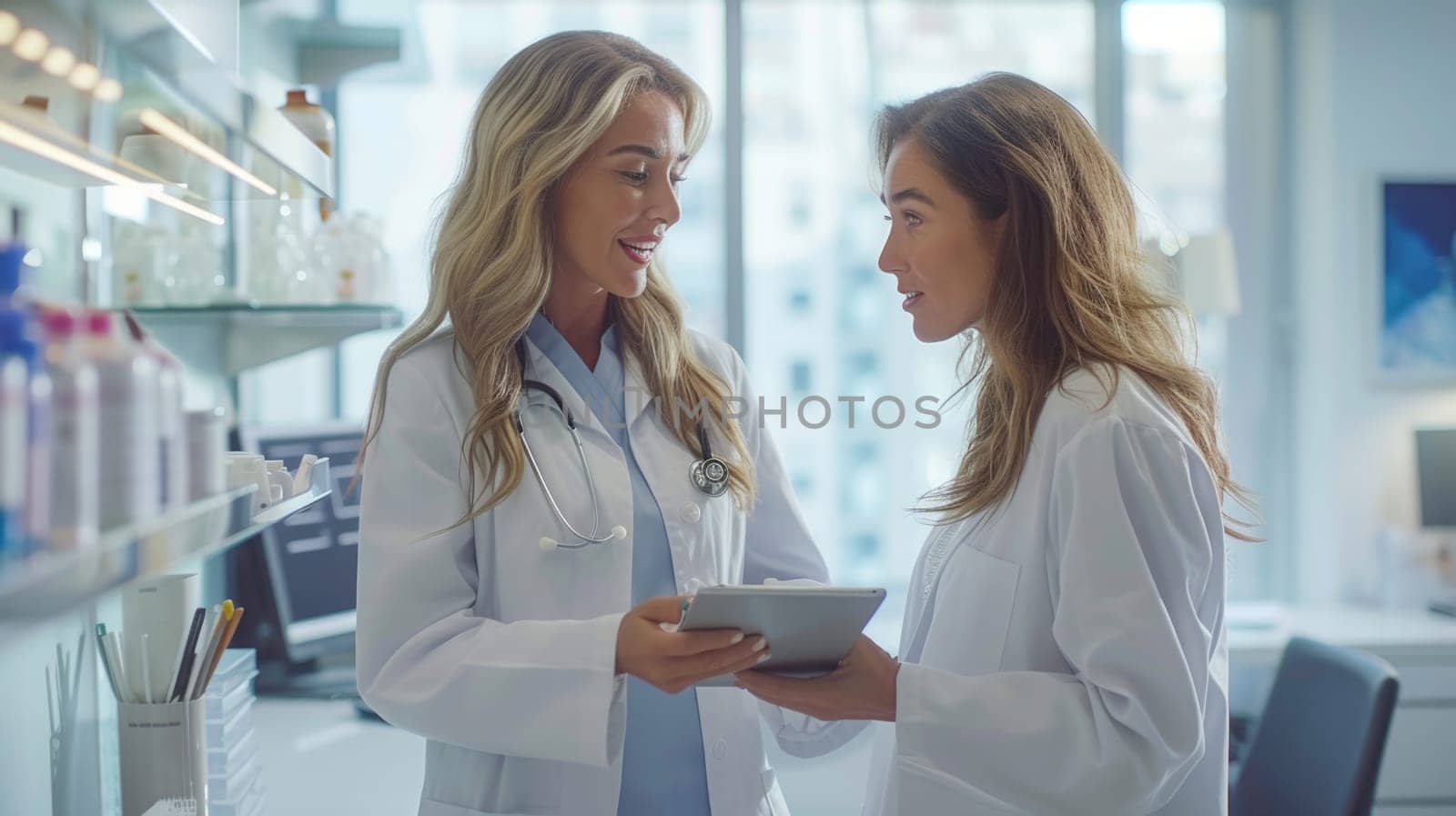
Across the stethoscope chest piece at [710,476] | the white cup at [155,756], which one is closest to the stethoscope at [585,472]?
the stethoscope chest piece at [710,476]

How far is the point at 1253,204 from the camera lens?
3.70 m

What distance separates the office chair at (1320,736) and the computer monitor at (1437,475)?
136cm

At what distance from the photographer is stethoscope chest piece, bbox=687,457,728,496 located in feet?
4.90

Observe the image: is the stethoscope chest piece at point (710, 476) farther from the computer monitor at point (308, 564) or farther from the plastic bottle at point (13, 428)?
the computer monitor at point (308, 564)

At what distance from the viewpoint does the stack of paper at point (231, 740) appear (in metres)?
1.45

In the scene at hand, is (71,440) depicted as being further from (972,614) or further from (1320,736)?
(1320,736)

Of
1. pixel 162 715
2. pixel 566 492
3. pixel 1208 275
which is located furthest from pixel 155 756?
pixel 1208 275

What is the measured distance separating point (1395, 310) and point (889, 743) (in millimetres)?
2877

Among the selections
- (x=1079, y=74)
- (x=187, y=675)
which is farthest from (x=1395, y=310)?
(x=187, y=675)

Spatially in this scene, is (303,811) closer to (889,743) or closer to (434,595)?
(434,595)

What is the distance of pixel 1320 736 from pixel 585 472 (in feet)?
5.25

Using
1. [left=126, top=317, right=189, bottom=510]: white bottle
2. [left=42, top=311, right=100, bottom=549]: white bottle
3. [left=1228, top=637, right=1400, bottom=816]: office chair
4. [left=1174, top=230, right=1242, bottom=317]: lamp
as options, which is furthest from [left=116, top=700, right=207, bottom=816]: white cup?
[left=1174, top=230, right=1242, bottom=317]: lamp

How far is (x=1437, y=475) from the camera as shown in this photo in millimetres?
3412

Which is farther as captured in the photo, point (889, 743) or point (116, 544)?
point (889, 743)
